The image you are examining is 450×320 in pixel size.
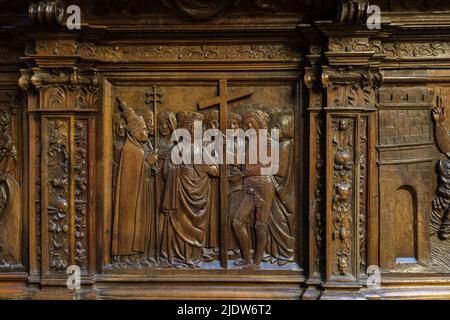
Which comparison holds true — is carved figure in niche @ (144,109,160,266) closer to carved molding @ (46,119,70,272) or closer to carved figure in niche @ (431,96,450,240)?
carved molding @ (46,119,70,272)

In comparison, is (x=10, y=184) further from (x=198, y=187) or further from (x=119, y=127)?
(x=198, y=187)

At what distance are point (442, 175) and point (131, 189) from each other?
98.0 inches

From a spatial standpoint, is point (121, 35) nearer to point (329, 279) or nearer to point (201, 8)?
point (201, 8)

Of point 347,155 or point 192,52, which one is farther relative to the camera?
point 192,52

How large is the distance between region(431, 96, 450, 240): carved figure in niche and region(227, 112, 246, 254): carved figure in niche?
5.03 ft

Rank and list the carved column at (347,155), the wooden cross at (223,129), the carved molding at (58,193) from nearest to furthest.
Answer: the carved column at (347,155)
the carved molding at (58,193)
the wooden cross at (223,129)

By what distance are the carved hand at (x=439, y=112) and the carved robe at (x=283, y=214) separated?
115 centimetres

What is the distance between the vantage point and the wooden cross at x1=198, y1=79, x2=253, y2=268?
4.62m

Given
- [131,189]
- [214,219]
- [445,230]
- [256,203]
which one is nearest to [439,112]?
[445,230]

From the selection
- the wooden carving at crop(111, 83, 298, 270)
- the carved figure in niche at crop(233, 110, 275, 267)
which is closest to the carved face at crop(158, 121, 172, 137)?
the wooden carving at crop(111, 83, 298, 270)

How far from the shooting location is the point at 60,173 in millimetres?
4543

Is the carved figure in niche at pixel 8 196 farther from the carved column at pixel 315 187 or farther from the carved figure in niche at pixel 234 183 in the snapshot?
the carved column at pixel 315 187

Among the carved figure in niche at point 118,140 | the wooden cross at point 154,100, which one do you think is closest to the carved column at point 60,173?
the carved figure in niche at point 118,140

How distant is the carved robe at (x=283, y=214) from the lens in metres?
4.62
